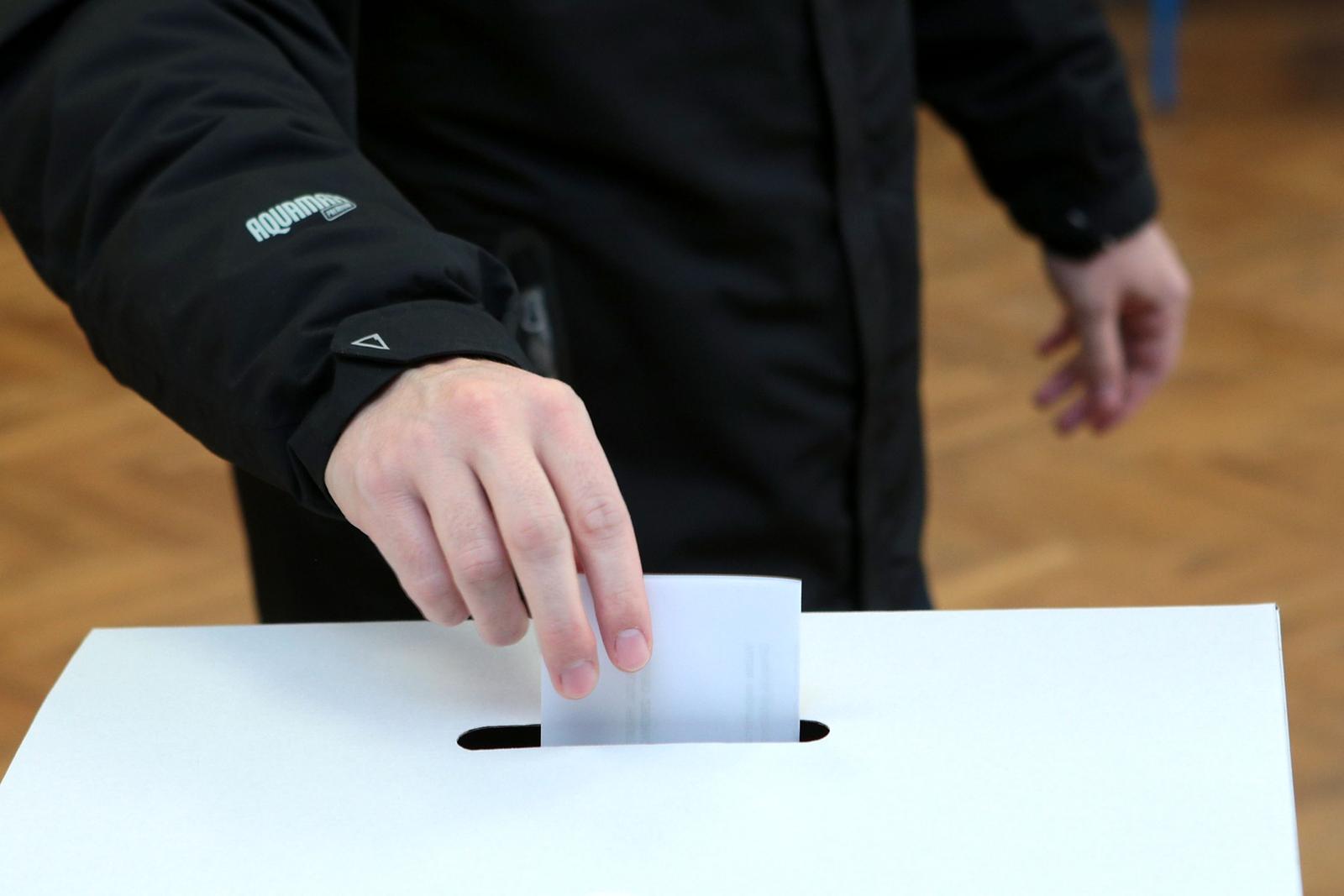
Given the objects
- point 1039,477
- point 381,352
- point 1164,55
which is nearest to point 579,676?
point 381,352

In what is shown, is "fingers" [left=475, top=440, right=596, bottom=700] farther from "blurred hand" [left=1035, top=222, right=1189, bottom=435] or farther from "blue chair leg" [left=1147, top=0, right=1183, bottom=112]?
"blue chair leg" [left=1147, top=0, right=1183, bottom=112]

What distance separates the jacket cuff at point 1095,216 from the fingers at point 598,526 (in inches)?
31.0

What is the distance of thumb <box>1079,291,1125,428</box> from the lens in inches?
49.9

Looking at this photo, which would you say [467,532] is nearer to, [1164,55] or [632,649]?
[632,649]

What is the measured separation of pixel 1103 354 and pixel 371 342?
83 cm

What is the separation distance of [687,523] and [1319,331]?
2.35 meters

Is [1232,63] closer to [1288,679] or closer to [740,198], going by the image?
[1288,679]

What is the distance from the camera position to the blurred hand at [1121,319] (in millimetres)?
1261

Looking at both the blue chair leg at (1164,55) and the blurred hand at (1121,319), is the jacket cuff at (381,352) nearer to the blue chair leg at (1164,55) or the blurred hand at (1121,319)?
Result: the blurred hand at (1121,319)

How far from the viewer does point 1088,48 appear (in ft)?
4.11

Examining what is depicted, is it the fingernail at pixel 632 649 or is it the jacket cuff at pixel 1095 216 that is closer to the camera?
the fingernail at pixel 632 649

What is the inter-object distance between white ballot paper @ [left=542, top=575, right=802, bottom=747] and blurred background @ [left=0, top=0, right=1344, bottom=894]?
4.41ft

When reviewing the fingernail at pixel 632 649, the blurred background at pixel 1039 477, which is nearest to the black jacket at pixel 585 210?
the fingernail at pixel 632 649

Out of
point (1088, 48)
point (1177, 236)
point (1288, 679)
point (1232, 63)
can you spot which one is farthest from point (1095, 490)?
point (1232, 63)
